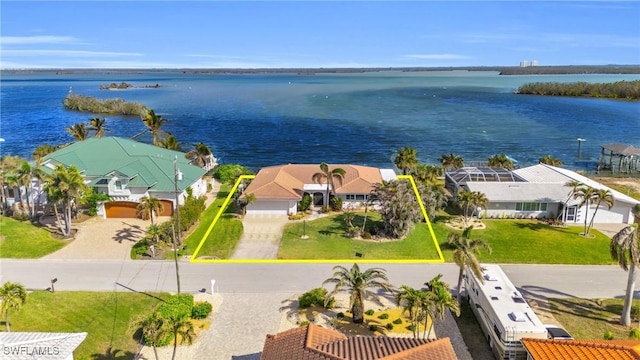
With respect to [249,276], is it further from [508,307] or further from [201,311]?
[508,307]

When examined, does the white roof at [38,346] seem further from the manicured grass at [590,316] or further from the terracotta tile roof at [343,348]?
the manicured grass at [590,316]

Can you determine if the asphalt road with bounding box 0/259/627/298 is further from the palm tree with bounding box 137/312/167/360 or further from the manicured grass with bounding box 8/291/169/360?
the palm tree with bounding box 137/312/167/360

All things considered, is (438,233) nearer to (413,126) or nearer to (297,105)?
(413,126)

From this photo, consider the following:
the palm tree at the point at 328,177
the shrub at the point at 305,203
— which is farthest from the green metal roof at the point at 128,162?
the palm tree at the point at 328,177

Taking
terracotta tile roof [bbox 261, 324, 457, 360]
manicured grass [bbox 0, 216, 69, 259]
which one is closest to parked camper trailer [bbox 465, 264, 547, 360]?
terracotta tile roof [bbox 261, 324, 457, 360]

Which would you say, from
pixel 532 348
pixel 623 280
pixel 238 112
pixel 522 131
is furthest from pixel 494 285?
pixel 238 112
